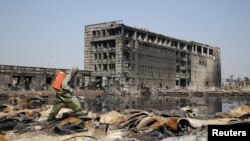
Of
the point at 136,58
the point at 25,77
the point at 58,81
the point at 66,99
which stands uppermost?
the point at 136,58

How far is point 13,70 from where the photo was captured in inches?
1996

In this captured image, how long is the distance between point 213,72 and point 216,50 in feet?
28.0

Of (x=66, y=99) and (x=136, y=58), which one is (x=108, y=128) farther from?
(x=136, y=58)

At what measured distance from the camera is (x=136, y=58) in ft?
259

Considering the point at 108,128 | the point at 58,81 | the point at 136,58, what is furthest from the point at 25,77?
the point at 108,128

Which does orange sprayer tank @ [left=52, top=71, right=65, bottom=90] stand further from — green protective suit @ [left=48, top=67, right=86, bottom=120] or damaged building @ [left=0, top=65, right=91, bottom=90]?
damaged building @ [left=0, top=65, right=91, bottom=90]

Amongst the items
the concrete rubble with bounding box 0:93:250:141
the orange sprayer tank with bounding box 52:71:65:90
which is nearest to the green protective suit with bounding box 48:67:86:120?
the orange sprayer tank with bounding box 52:71:65:90

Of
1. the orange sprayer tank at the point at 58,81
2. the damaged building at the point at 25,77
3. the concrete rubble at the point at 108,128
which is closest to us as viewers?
the concrete rubble at the point at 108,128

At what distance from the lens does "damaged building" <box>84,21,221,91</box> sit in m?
74.3

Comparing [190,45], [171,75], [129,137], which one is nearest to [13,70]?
[129,137]

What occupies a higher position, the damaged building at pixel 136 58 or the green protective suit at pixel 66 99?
the damaged building at pixel 136 58

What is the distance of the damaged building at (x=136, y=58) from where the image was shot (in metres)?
74.3

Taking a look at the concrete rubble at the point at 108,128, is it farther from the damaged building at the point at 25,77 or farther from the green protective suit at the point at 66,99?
the damaged building at the point at 25,77

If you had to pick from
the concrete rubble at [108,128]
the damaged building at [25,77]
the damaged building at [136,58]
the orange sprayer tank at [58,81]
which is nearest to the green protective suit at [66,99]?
the orange sprayer tank at [58,81]
